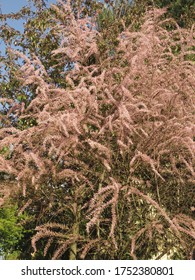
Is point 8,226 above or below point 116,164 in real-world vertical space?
below

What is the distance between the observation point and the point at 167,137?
569cm

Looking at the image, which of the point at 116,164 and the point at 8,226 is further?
the point at 8,226

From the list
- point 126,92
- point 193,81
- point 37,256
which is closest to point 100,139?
point 126,92

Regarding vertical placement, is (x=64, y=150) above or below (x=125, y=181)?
above

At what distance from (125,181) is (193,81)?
1.59 meters

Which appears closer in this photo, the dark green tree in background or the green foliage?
the dark green tree in background

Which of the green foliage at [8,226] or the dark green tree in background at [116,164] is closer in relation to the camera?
the dark green tree in background at [116,164]

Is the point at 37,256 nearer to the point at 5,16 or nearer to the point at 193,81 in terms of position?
the point at 193,81

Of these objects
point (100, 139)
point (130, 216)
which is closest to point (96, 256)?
point (130, 216)

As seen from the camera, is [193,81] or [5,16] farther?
[5,16]
